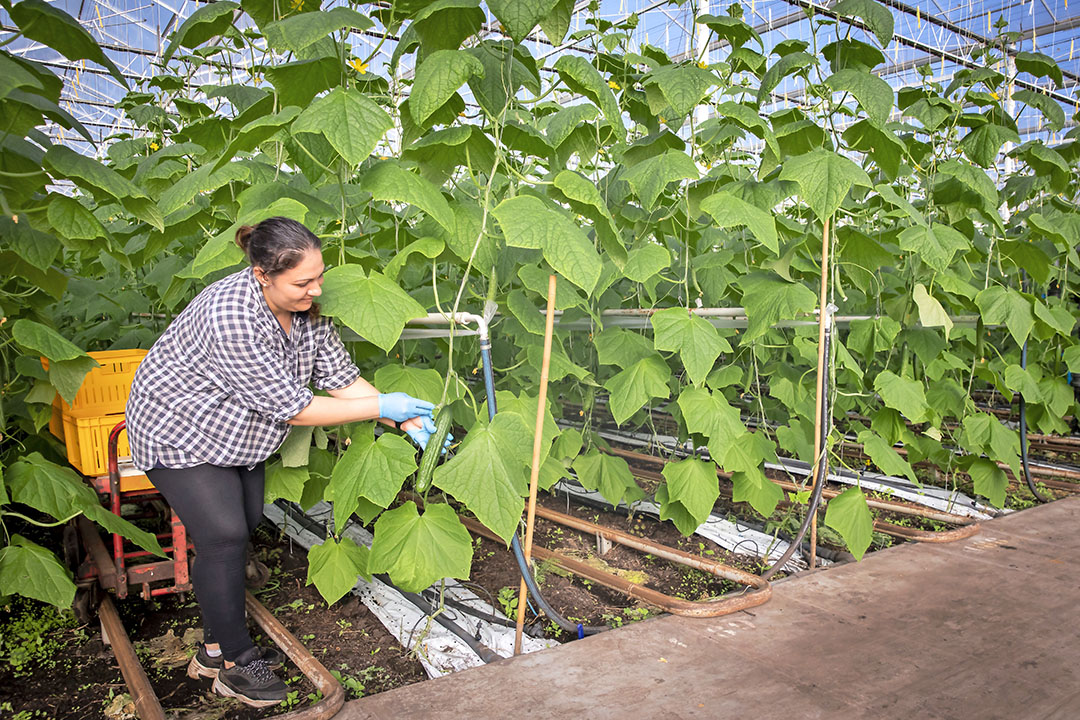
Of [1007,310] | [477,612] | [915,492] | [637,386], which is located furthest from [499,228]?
[915,492]

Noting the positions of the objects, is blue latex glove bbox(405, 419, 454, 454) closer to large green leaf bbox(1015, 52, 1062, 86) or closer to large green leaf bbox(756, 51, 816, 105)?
large green leaf bbox(756, 51, 816, 105)

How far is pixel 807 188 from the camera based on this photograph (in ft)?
7.70

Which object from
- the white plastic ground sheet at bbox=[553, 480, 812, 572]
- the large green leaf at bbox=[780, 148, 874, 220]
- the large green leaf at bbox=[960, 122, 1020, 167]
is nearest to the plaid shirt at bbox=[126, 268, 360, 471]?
the large green leaf at bbox=[780, 148, 874, 220]

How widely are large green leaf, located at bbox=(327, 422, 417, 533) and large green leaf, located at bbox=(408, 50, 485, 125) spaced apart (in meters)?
0.80

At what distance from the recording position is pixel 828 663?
6.96 feet

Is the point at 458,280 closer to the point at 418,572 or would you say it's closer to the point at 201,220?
the point at 201,220

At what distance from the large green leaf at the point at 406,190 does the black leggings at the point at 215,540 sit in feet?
2.93

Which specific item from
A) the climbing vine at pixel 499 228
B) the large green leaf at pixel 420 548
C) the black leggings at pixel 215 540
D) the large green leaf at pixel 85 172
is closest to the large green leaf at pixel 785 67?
the climbing vine at pixel 499 228

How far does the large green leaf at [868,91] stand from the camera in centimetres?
234

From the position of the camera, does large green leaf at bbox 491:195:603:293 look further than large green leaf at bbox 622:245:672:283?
Answer: No

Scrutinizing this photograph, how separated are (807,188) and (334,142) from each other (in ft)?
4.70

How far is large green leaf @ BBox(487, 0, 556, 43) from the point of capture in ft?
5.41

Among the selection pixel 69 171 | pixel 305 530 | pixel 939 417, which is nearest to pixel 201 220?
pixel 69 171

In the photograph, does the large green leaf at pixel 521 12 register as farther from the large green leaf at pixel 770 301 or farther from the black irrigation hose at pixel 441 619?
the black irrigation hose at pixel 441 619
